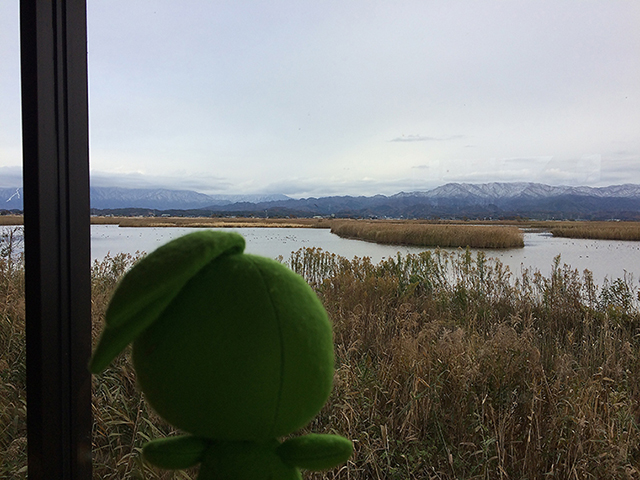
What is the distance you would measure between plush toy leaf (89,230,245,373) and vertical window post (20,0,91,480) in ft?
2.48

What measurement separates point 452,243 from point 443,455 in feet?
30.0

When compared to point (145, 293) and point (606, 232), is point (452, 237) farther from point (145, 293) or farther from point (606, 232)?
point (145, 293)

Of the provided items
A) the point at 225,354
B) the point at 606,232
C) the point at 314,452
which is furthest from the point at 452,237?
the point at 225,354

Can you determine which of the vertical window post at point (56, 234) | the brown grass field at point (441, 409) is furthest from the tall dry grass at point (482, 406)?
the vertical window post at point (56, 234)

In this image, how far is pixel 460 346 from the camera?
2.15 metres

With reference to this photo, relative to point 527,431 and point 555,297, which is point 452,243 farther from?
point 527,431

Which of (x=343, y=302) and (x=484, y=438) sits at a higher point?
(x=343, y=302)

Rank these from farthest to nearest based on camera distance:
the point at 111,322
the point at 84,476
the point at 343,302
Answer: the point at 343,302 < the point at 84,476 < the point at 111,322

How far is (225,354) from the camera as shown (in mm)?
531

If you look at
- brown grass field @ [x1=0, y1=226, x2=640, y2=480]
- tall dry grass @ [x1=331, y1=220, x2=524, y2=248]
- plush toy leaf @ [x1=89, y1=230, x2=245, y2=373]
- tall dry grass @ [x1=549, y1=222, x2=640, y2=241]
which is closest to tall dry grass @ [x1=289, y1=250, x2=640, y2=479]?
brown grass field @ [x1=0, y1=226, x2=640, y2=480]

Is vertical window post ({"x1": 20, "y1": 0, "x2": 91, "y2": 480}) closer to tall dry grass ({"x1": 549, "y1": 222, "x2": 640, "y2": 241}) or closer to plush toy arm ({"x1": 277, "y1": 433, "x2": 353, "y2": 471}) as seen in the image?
plush toy arm ({"x1": 277, "y1": 433, "x2": 353, "y2": 471})

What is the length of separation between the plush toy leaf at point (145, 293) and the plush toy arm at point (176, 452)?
0.62ft

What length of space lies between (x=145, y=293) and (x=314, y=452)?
360 millimetres

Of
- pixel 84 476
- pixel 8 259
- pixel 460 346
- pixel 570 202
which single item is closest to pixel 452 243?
pixel 570 202
